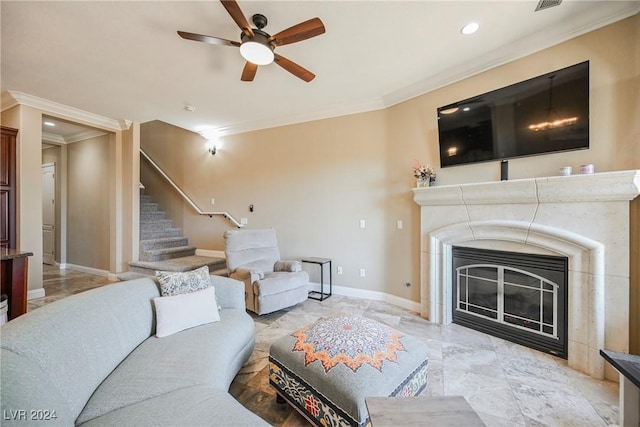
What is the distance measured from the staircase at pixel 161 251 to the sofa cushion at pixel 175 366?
2.63 metres

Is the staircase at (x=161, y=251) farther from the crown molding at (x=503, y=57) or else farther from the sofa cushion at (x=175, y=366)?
the crown molding at (x=503, y=57)

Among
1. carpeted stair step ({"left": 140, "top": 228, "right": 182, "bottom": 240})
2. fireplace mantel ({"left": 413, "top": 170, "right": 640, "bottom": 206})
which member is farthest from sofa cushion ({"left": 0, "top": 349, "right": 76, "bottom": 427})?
carpeted stair step ({"left": 140, "top": 228, "right": 182, "bottom": 240})

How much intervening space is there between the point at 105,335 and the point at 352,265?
299 cm

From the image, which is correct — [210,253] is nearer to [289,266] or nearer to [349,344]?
[289,266]

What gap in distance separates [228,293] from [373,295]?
7.11ft

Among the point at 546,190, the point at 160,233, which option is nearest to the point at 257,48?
the point at 546,190

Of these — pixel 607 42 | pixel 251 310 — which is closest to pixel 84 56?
pixel 251 310

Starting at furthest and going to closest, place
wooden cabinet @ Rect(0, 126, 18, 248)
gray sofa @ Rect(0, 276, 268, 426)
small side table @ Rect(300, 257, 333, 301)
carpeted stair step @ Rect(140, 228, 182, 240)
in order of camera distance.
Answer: carpeted stair step @ Rect(140, 228, 182, 240)
small side table @ Rect(300, 257, 333, 301)
wooden cabinet @ Rect(0, 126, 18, 248)
gray sofa @ Rect(0, 276, 268, 426)

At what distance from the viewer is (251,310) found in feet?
10.5

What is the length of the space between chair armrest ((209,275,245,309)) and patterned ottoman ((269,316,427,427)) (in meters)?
0.78

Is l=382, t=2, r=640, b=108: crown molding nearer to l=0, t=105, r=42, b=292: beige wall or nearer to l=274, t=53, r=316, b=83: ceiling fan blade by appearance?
l=274, t=53, r=316, b=83: ceiling fan blade

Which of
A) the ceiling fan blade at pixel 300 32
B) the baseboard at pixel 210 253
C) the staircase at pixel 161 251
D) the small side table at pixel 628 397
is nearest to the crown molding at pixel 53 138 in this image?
the staircase at pixel 161 251

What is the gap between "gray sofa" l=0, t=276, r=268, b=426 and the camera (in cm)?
97

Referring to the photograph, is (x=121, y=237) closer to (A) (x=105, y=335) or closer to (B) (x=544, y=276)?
(A) (x=105, y=335)
